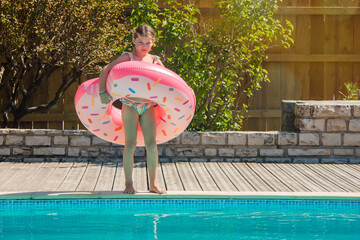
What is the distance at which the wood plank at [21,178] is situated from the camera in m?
5.52

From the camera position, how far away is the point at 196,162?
7.13 meters

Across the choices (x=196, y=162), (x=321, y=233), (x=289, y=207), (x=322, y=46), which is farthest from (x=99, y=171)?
(x=322, y=46)

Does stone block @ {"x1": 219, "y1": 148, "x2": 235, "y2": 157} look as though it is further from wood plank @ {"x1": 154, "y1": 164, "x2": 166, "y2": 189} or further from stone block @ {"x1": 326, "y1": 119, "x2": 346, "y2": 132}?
stone block @ {"x1": 326, "y1": 119, "x2": 346, "y2": 132}

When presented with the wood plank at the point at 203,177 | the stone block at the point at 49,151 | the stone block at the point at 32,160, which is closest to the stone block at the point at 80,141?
the stone block at the point at 49,151

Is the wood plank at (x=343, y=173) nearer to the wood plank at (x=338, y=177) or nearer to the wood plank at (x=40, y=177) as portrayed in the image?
the wood plank at (x=338, y=177)

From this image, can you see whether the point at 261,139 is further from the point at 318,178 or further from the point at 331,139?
the point at 318,178

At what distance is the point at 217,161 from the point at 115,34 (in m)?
2.00

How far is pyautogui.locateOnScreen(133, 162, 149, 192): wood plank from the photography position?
5660 mm

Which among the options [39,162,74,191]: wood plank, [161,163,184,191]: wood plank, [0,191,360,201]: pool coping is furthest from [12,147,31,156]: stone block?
[0,191,360,201]: pool coping

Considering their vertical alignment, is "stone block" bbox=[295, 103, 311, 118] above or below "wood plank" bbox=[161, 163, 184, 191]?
above

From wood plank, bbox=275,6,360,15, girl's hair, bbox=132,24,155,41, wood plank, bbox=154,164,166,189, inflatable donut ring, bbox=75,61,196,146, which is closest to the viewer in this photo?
inflatable donut ring, bbox=75,61,196,146

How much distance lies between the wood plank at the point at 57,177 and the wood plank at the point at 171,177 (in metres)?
1.03

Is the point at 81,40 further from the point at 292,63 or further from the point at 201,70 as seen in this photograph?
the point at 292,63

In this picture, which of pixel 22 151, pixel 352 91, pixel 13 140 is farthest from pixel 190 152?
pixel 352 91
